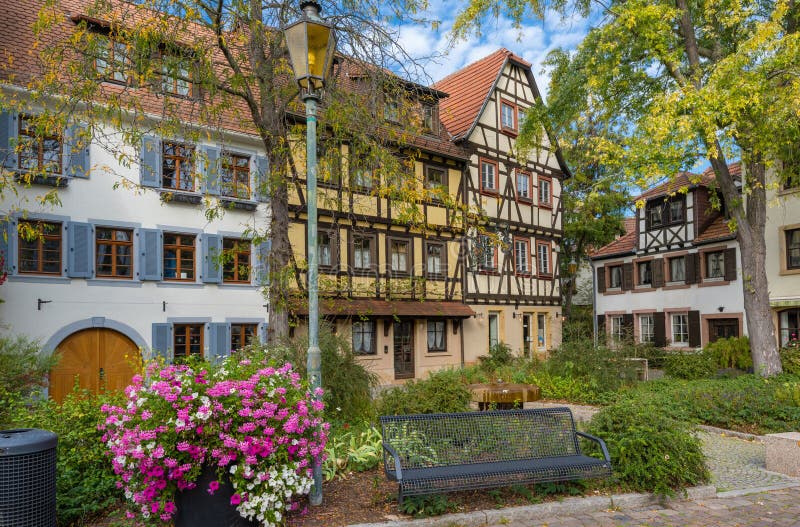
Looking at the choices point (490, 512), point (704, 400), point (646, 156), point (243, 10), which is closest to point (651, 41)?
point (646, 156)

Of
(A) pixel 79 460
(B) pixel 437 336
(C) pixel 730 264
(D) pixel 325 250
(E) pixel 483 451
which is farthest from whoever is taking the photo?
(C) pixel 730 264

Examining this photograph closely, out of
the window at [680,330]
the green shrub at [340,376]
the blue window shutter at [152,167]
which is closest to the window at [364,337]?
the blue window shutter at [152,167]

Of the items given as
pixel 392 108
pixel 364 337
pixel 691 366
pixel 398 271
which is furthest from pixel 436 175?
pixel 392 108

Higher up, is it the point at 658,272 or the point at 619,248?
the point at 619,248

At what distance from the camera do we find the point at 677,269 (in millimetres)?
27266

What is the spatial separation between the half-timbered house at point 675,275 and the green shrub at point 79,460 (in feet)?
66.8

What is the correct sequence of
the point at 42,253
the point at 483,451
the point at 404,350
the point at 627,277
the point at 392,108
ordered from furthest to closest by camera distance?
the point at 627,277
the point at 404,350
the point at 42,253
the point at 392,108
the point at 483,451

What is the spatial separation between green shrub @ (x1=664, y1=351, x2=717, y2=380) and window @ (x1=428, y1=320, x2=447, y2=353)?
7.63m

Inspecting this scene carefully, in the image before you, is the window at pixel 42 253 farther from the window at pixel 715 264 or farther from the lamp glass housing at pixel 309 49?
the window at pixel 715 264

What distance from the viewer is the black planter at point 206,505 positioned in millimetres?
5160

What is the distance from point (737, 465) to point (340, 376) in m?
6.04

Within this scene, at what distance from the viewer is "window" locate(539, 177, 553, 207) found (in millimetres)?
27156

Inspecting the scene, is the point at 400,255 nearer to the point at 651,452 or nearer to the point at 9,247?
the point at 9,247

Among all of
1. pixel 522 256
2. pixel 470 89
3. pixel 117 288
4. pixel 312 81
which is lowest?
pixel 117 288
